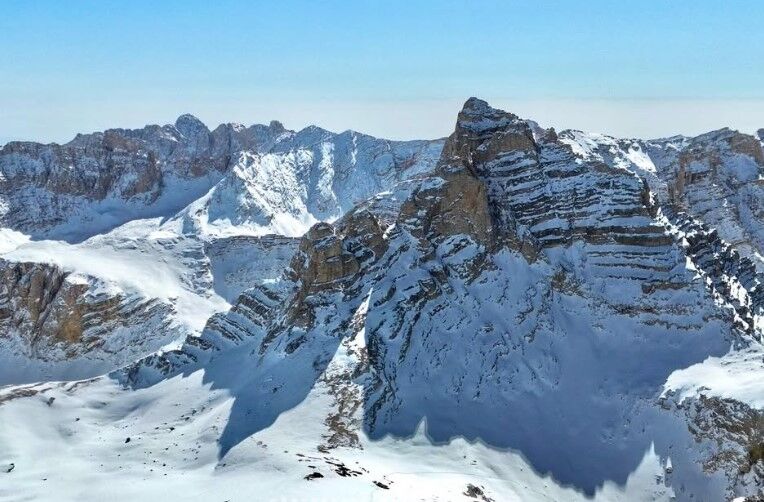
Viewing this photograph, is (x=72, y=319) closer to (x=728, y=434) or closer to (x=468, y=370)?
(x=468, y=370)

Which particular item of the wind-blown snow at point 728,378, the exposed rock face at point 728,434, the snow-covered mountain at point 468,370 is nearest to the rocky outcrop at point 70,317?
the snow-covered mountain at point 468,370

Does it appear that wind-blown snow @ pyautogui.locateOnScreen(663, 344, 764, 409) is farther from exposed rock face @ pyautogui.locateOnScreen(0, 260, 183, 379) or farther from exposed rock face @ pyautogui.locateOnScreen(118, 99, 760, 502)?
exposed rock face @ pyautogui.locateOnScreen(0, 260, 183, 379)

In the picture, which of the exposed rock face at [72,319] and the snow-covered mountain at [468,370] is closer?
the snow-covered mountain at [468,370]

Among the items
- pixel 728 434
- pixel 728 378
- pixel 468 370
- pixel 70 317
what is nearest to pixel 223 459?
pixel 468 370

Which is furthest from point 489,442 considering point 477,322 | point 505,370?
point 477,322

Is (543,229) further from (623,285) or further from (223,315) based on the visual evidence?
(223,315)

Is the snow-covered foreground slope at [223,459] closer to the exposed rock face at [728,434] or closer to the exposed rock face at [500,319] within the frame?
the exposed rock face at [500,319]

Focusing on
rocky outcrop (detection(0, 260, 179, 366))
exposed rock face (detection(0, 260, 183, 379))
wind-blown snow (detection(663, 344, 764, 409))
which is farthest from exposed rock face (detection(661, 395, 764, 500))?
rocky outcrop (detection(0, 260, 179, 366))

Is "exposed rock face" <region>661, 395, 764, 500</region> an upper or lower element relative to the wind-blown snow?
lower
